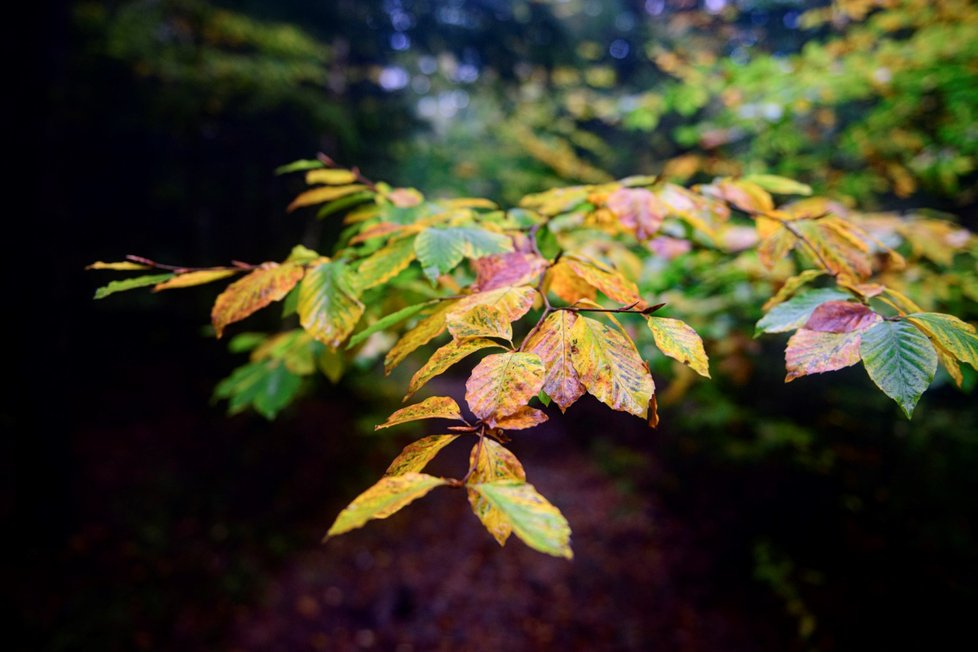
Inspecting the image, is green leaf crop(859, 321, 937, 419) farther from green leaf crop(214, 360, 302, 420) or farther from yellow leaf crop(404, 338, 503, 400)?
green leaf crop(214, 360, 302, 420)

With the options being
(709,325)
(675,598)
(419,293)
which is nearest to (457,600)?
(675,598)

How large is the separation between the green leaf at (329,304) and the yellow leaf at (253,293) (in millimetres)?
35

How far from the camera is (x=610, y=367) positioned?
66cm

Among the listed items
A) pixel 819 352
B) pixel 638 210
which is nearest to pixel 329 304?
pixel 638 210

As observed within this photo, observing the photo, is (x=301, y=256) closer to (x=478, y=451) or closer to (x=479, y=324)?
(x=479, y=324)

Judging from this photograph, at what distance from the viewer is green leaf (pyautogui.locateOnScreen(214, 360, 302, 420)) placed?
1.42 metres

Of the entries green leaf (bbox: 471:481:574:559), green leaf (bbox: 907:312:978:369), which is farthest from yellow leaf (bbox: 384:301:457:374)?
green leaf (bbox: 907:312:978:369)

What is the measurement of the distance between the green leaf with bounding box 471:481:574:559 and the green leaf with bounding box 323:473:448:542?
2.6 inches

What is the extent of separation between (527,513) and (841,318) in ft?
2.13

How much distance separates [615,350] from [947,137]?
10.5ft

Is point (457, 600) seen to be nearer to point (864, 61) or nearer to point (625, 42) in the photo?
point (864, 61)

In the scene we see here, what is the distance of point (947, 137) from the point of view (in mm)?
2496

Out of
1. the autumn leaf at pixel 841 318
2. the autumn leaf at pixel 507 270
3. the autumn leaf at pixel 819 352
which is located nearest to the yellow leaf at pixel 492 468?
the autumn leaf at pixel 507 270

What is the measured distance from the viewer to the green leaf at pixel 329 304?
0.86 metres
